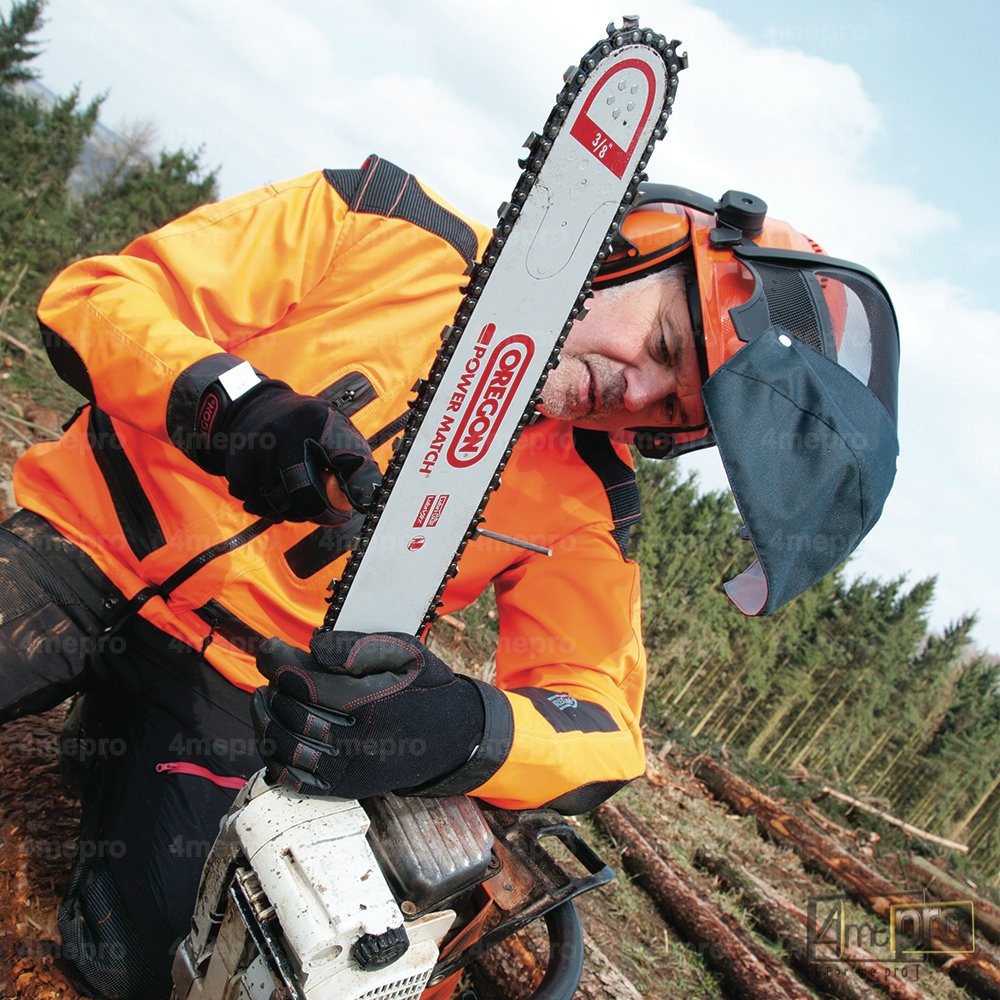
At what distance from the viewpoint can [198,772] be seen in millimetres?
2264

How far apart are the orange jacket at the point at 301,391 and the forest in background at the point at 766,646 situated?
28.7 metres

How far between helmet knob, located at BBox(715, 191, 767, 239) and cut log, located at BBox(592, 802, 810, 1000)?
12.8 feet

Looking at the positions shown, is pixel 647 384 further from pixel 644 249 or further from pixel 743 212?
pixel 743 212

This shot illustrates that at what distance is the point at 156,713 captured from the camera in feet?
7.75

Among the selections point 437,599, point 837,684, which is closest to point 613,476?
point 437,599

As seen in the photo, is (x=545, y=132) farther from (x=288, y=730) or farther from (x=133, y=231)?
(x=133, y=231)

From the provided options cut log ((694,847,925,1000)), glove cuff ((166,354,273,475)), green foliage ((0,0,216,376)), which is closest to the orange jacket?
glove cuff ((166,354,273,475))

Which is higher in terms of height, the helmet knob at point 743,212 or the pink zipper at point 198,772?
the helmet knob at point 743,212

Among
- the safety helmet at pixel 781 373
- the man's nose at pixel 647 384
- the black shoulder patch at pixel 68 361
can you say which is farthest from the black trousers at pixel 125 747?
the safety helmet at pixel 781 373

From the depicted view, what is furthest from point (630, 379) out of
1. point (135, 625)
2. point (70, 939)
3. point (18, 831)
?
point (18, 831)

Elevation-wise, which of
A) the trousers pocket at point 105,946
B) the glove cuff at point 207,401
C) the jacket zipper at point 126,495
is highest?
the glove cuff at point 207,401

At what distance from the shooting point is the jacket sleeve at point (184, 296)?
6.08 ft

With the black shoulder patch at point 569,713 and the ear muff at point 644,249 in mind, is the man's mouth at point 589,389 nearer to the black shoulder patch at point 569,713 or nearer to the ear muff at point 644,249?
the ear muff at point 644,249

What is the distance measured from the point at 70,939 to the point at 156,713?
1.98ft
